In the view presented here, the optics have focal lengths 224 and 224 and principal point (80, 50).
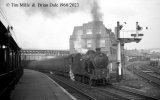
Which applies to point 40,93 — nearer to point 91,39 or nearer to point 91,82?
point 91,82

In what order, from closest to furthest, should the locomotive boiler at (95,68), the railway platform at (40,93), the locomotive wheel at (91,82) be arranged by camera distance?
the railway platform at (40,93) → the locomotive boiler at (95,68) → the locomotive wheel at (91,82)

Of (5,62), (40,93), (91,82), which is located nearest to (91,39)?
(91,82)

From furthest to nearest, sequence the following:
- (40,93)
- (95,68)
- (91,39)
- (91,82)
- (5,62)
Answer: (91,39) < (91,82) < (95,68) < (40,93) < (5,62)

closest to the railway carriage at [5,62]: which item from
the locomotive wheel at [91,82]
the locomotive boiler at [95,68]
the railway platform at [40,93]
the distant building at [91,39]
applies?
the railway platform at [40,93]

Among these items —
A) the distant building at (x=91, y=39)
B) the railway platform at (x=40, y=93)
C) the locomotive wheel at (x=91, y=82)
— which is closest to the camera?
the railway platform at (x=40, y=93)

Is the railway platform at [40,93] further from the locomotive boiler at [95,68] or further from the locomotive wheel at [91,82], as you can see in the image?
the locomotive boiler at [95,68]

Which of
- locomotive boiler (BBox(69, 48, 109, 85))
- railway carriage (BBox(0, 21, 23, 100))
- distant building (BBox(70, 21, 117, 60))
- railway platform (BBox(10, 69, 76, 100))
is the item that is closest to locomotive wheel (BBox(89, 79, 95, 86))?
locomotive boiler (BBox(69, 48, 109, 85))

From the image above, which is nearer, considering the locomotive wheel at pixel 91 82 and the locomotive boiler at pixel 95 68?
the locomotive boiler at pixel 95 68

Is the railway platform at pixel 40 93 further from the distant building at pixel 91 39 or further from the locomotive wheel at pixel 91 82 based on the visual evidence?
the distant building at pixel 91 39

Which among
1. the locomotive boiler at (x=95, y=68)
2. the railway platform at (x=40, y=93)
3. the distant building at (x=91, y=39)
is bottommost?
the railway platform at (x=40, y=93)

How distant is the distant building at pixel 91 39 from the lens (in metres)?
41.0

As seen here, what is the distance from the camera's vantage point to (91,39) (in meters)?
44.5

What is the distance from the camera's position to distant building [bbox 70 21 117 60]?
134 ft

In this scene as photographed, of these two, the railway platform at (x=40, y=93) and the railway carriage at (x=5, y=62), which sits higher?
the railway carriage at (x=5, y=62)
